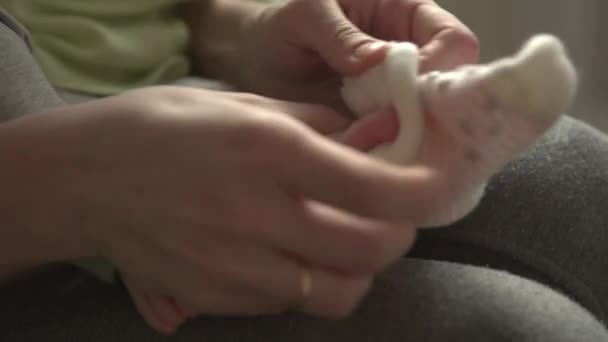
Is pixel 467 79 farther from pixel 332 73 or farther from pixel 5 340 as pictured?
pixel 5 340

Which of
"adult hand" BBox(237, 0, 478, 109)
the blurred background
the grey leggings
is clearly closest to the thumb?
"adult hand" BBox(237, 0, 478, 109)

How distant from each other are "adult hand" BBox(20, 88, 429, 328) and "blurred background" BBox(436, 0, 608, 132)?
747 millimetres

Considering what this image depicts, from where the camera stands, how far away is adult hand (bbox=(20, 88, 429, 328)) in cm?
32

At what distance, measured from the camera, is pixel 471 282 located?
0.42m

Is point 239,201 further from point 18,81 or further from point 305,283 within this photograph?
point 18,81

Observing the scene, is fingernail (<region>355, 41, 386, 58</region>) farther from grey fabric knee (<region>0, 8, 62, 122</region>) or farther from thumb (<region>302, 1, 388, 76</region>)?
grey fabric knee (<region>0, 8, 62, 122</region>)

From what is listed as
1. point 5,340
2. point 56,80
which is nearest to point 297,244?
point 5,340

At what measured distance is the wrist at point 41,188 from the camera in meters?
0.36

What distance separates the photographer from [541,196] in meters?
0.50

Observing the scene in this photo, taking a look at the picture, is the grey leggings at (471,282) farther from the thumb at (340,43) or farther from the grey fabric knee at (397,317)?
the thumb at (340,43)

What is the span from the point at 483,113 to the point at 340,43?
0.43ft

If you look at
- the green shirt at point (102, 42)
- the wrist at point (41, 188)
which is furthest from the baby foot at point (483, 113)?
the green shirt at point (102, 42)

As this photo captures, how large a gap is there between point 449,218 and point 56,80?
0.33 meters

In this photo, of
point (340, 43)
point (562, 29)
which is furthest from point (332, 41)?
point (562, 29)
